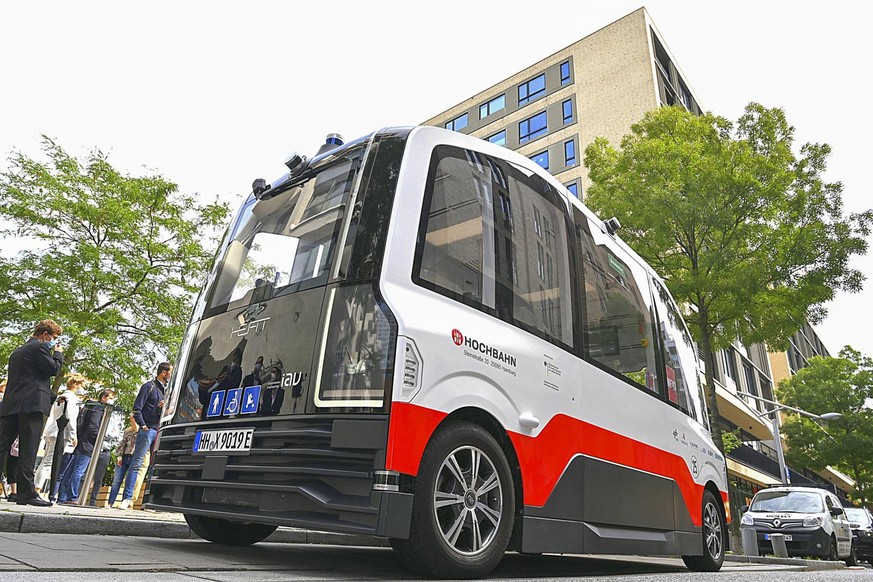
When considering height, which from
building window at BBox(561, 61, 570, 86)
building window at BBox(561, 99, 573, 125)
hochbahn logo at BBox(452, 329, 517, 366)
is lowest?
hochbahn logo at BBox(452, 329, 517, 366)

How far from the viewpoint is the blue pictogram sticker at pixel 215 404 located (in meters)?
4.42

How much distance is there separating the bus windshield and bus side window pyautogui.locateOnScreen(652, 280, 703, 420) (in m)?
4.03

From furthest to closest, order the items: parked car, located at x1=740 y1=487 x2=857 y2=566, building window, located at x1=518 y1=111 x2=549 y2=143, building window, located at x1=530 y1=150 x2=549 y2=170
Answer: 1. building window, located at x1=518 y1=111 x2=549 y2=143
2. building window, located at x1=530 y1=150 x2=549 y2=170
3. parked car, located at x1=740 y1=487 x2=857 y2=566

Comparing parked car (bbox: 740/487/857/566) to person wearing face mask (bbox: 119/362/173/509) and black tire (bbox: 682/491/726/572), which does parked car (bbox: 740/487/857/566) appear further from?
person wearing face mask (bbox: 119/362/173/509)

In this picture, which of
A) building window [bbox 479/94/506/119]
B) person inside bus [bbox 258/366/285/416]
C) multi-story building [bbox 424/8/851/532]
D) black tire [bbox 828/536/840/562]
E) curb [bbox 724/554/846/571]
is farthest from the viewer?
building window [bbox 479/94/506/119]

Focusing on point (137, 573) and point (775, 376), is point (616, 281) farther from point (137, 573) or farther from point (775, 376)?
point (775, 376)

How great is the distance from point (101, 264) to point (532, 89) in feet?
96.5

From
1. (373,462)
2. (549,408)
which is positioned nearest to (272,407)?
(373,462)

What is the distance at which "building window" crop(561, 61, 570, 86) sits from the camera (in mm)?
39709

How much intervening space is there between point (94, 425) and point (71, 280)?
9.75 metres

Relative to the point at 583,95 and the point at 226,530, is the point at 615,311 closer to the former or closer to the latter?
the point at 226,530

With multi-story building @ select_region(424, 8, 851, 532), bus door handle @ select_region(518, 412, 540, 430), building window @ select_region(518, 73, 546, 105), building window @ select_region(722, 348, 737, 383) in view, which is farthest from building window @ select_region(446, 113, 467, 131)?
bus door handle @ select_region(518, 412, 540, 430)

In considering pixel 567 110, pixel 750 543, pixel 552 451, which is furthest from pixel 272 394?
pixel 567 110

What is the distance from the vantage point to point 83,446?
9820mm
